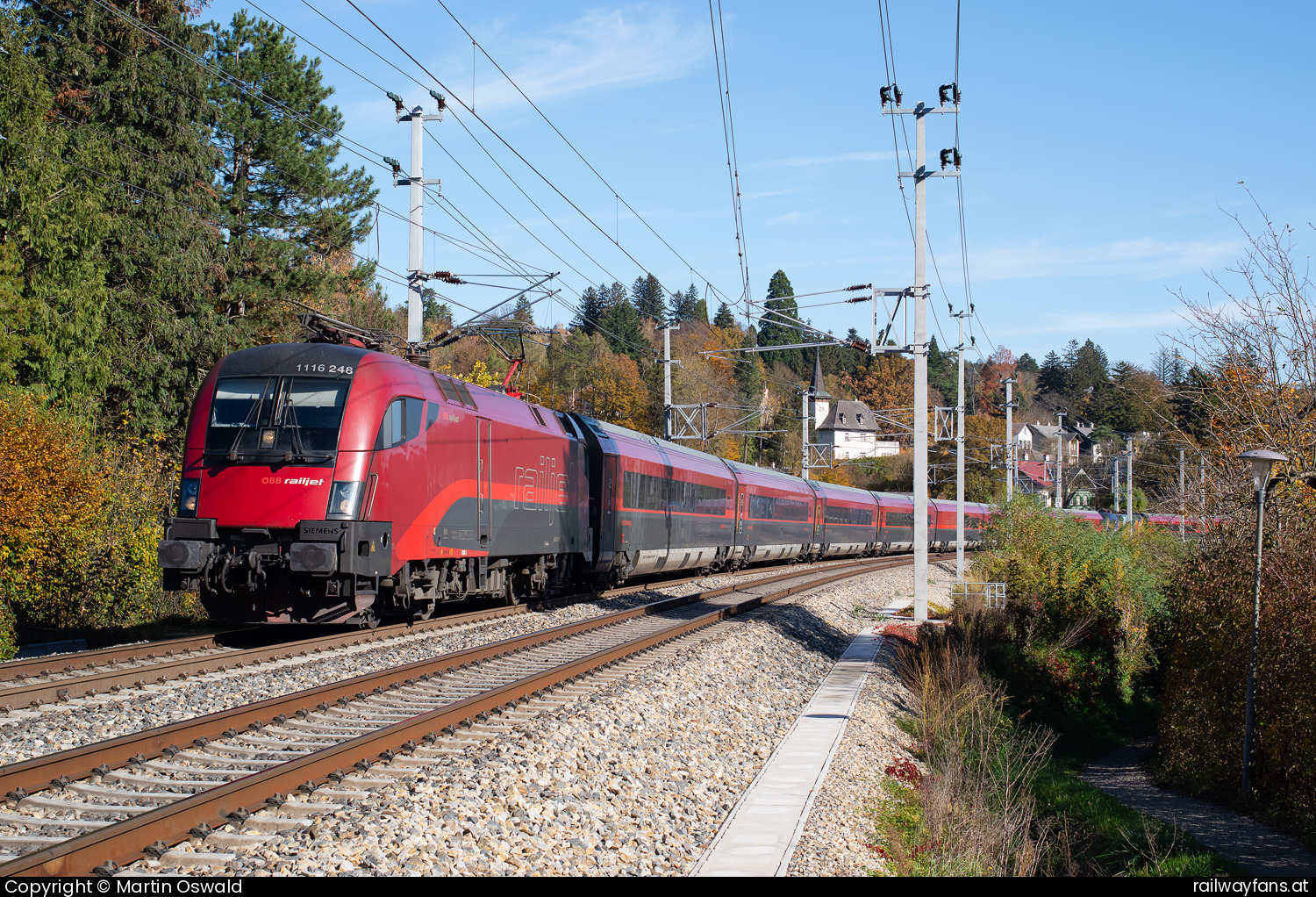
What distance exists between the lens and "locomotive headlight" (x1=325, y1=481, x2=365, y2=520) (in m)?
11.5

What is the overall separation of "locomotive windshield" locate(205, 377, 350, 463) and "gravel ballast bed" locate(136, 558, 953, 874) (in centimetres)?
456

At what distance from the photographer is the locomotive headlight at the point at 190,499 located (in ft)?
38.9

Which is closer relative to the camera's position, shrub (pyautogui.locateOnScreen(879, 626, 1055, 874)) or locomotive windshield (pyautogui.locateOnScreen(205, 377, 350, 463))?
shrub (pyautogui.locateOnScreen(879, 626, 1055, 874))

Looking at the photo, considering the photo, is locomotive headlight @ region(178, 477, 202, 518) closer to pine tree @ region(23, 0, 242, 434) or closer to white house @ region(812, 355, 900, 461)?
pine tree @ region(23, 0, 242, 434)

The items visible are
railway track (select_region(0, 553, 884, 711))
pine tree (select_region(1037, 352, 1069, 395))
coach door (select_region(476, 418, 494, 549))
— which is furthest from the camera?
pine tree (select_region(1037, 352, 1069, 395))

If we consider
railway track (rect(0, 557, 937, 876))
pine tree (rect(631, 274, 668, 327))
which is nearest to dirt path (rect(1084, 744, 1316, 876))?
railway track (rect(0, 557, 937, 876))

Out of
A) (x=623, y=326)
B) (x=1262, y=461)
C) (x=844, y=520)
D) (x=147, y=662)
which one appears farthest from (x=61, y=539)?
(x=623, y=326)

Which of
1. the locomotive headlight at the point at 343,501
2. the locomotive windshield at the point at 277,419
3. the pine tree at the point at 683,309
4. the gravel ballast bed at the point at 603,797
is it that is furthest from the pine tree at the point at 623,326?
the gravel ballast bed at the point at 603,797

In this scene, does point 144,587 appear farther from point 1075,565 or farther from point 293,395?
point 1075,565

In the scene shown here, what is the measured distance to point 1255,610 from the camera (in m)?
12.6

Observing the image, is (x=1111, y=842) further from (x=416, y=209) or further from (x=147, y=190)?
(x=147, y=190)

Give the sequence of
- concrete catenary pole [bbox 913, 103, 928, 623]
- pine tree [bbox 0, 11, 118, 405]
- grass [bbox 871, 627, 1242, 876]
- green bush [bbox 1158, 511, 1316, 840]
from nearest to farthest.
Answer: grass [bbox 871, 627, 1242, 876], green bush [bbox 1158, 511, 1316, 840], concrete catenary pole [bbox 913, 103, 928, 623], pine tree [bbox 0, 11, 118, 405]
